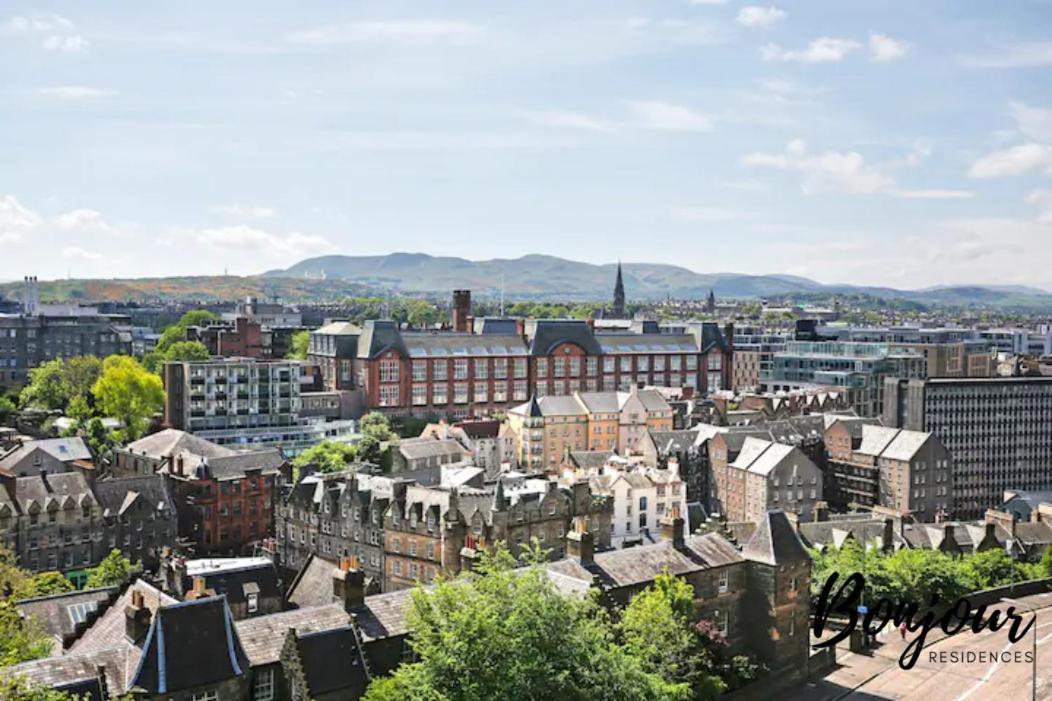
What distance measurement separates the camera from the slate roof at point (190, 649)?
132ft

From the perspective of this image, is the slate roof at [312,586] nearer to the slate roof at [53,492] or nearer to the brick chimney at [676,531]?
the brick chimney at [676,531]

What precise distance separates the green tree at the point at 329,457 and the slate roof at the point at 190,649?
69106 mm

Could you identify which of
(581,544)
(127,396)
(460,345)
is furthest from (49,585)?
(460,345)

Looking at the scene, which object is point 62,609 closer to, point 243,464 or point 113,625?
point 113,625

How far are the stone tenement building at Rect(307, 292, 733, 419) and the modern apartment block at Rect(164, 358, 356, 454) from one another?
15.9 m

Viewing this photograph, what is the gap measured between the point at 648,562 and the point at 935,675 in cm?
2476

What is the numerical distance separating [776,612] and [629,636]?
1276 centimetres

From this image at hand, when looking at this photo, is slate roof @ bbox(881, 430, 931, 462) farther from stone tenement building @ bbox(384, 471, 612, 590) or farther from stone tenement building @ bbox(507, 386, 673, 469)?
stone tenement building @ bbox(384, 471, 612, 590)

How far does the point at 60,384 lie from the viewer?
507 feet

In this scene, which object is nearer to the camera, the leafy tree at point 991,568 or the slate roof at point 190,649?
the slate roof at point 190,649

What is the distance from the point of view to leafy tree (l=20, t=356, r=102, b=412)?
6014 inches

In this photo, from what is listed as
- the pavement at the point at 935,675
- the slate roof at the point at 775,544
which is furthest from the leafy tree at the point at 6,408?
the pavement at the point at 935,675

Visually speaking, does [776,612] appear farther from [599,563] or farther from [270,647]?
[270,647]

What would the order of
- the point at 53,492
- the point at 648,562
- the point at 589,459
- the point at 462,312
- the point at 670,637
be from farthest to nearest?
1. the point at 462,312
2. the point at 589,459
3. the point at 53,492
4. the point at 648,562
5. the point at 670,637
